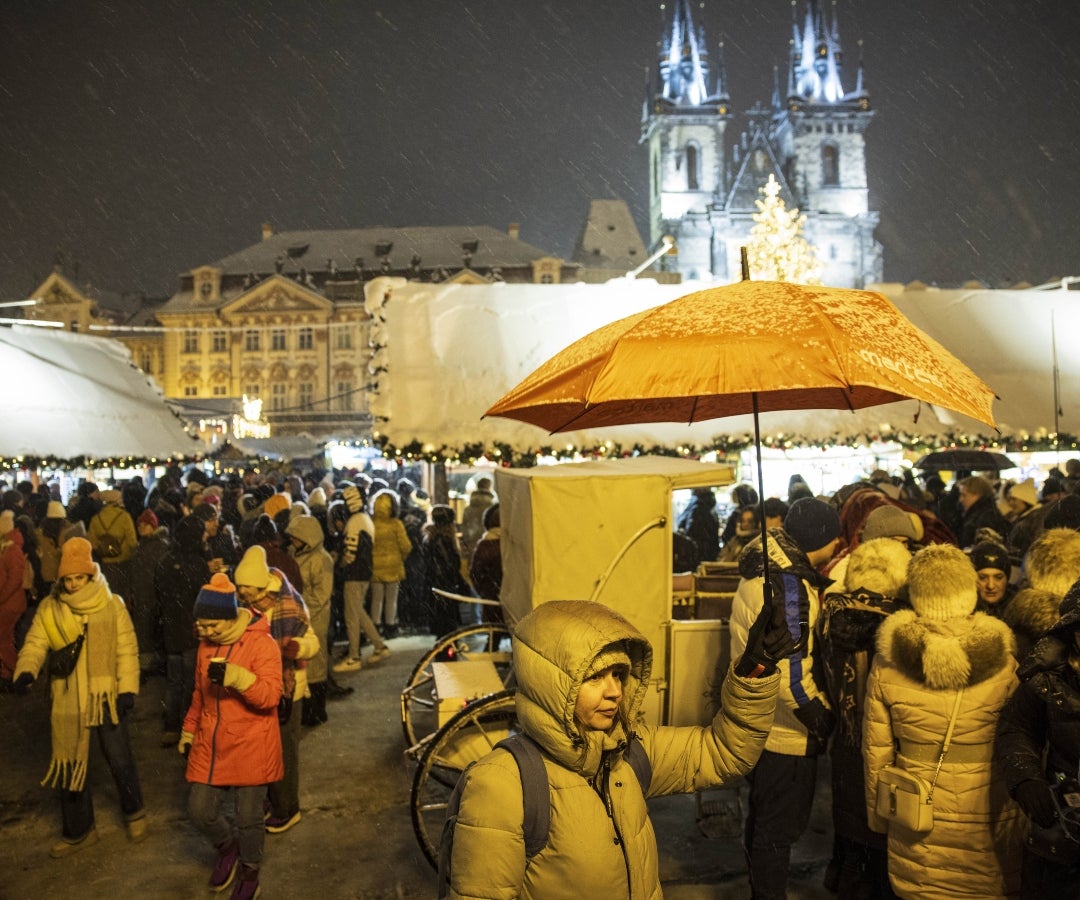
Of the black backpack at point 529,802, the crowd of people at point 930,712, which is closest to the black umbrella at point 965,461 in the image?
the crowd of people at point 930,712

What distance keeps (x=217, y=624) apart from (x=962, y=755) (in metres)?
3.40

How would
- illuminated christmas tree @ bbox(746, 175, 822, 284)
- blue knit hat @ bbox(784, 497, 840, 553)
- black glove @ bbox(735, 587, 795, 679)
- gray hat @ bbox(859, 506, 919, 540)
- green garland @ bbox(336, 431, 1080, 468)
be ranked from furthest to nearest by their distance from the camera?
illuminated christmas tree @ bbox(746, 175, 822, 284), green garland @ bbox(336, 431, 1080, 468), gray hat @ bbox(859, 506, 919, 540), blue knit hat @ bbox(784, 497, 840, 553), black glove @ bbox(735, 587, 795, 679)

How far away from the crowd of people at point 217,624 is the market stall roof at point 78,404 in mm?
772

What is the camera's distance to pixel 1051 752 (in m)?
3.36

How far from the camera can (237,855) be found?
16.0 feet

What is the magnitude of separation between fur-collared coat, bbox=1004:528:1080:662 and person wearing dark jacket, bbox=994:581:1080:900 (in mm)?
553

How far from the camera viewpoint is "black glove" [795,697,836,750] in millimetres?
4250

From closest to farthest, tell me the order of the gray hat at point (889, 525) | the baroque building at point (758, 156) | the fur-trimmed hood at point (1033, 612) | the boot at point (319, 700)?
the fur-trimmed hood at point (1033, 612) → the gray hat at point (889, 525) → the boot at point (319, 700) → the baroque building at point (758, 156)

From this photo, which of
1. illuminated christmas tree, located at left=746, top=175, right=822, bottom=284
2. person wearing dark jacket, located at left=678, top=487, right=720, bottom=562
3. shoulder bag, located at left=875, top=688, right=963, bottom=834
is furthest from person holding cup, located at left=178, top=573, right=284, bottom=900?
illuminated christmas tree, located at left=746, top=175, right=822, bottom=284

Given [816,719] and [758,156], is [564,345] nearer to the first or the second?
[816,719]

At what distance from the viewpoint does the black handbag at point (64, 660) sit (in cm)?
529

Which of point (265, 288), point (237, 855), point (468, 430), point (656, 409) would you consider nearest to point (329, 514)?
point (468, 430)

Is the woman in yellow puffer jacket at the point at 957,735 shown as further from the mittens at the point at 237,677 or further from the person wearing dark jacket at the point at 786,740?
the mittens at the point at 237,677

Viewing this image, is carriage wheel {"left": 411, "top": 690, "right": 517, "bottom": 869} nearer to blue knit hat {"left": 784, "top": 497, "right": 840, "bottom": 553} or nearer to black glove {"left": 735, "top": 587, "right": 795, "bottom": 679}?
blue knit hat {"left": 784, "top": 497, "right": 840, "bottom": 553}
